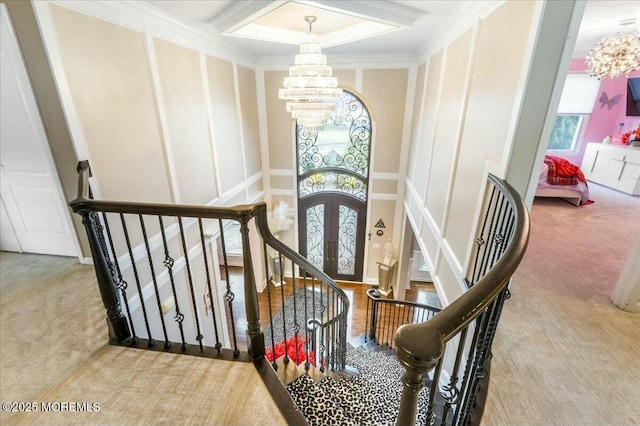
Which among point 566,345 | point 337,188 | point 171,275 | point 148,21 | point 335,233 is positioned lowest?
point 335,233

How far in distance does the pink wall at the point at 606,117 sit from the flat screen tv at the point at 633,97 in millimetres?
188

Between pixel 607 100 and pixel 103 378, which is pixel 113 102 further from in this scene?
pixel 607 100

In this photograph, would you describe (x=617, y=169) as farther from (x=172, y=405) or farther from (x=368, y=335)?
(x=172, y=405)

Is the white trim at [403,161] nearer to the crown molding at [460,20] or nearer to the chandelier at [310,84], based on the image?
the crown molding at [460,20]

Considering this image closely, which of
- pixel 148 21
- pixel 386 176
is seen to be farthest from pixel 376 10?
Result: pixel 386 176

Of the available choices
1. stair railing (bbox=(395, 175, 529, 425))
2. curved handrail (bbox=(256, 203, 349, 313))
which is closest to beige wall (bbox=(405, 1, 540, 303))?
stair railing (bbox=(395, 175, 529, 425))

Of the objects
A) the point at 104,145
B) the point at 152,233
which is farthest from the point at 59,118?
the point at 152,233

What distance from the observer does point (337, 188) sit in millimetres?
6684

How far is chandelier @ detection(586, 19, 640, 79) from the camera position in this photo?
3.65 metres

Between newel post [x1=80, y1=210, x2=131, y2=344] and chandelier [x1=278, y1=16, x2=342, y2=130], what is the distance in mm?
2335

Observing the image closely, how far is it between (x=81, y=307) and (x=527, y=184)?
11.2 feet

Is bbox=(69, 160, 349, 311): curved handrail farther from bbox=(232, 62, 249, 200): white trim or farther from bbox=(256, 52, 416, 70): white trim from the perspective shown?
bbox=(256, 52, 416, 70): white trim

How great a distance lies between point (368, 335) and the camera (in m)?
5.16

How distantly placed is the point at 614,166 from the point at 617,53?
104 inches
